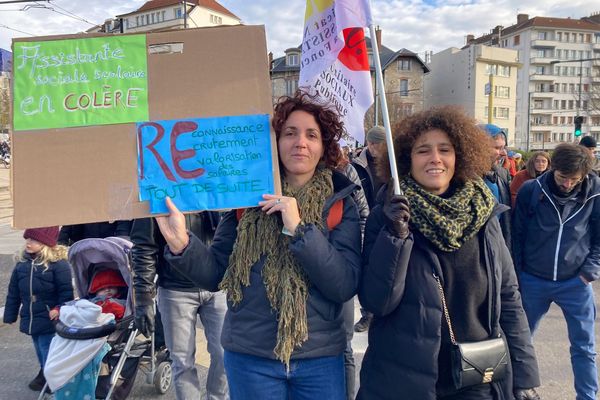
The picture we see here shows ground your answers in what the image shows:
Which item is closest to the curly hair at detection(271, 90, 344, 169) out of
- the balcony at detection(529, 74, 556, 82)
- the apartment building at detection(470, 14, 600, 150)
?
the apartment building at detection(470, 14, 600, 150)

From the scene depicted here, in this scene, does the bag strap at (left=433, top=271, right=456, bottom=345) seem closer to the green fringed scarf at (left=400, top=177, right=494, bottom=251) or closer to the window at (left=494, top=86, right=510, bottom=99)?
the green fringed scarf at (left=400, top=177, right=494, bottom=251)

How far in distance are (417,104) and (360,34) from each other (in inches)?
2035

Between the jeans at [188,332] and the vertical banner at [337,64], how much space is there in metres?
1.53

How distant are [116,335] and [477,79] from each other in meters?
53.6

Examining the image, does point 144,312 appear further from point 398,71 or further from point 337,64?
point 398,71

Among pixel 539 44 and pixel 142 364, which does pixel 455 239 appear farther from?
pixel 539 44

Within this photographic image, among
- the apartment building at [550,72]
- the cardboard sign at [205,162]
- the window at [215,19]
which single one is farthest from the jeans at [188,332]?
the apartment building at [550,72]

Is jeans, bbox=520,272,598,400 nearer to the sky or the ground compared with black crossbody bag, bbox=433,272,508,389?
nearer to the ground

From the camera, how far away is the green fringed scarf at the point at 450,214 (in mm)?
1908

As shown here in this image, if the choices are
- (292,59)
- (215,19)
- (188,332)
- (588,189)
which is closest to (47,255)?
(188,332)

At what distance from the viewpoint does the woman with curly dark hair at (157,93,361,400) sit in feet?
6.29

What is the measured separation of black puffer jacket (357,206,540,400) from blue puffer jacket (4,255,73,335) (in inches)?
120

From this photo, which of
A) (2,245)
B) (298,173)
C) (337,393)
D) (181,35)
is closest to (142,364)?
(337,393)

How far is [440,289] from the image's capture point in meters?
1.92
